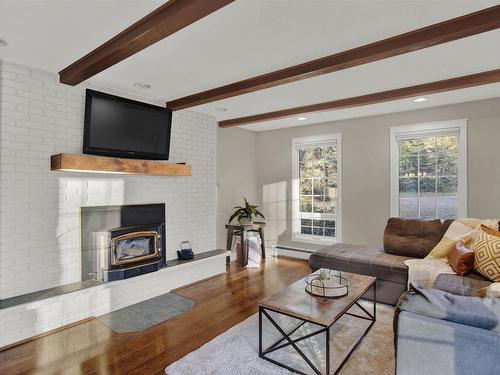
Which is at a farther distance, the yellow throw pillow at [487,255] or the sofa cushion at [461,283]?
the yellow throw pillow at [487,255]

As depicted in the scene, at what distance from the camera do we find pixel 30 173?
2.77m

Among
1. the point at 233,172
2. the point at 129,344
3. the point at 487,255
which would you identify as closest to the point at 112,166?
the point at 129,344

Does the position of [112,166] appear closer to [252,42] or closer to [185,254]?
[185,254]

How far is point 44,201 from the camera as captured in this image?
2857mm

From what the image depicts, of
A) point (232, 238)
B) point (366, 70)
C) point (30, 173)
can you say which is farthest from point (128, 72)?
point (232, 238)

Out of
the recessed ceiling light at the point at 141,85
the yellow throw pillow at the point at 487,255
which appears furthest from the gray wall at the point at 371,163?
the recessed ceiling light at the point at 141,85

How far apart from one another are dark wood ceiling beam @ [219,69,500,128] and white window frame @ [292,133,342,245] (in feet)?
3.64

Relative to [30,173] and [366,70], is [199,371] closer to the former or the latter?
[30,173]

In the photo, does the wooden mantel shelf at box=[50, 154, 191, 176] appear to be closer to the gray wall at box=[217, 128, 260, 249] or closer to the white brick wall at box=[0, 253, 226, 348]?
the white brick wall at box=[0, 253, 226, 348]

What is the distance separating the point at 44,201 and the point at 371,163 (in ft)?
14.4

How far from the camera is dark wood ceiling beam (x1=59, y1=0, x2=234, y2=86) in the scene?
170 centimetres

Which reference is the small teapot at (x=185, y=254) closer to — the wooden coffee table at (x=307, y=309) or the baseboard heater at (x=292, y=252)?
the wooden coffee table at (x=307, y=309)

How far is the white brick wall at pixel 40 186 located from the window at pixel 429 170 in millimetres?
3832

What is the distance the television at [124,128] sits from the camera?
122 inches
